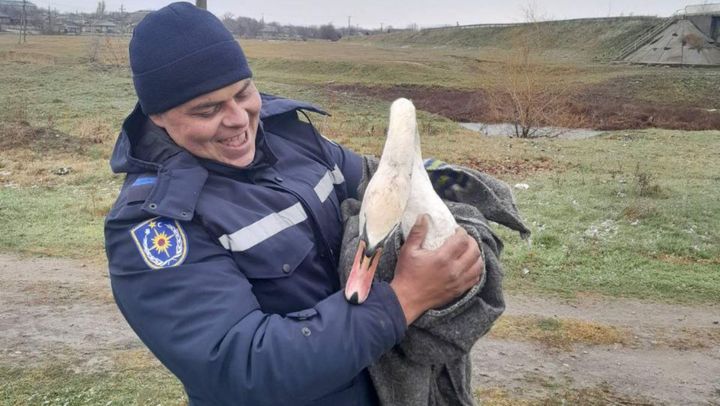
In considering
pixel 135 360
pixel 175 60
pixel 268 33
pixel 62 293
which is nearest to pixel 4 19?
pixel 268 33

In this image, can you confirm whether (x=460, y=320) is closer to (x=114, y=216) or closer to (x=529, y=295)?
(x=114, y=216)

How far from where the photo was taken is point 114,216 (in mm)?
1922

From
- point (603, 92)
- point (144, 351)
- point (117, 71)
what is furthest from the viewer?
point (603, 92)

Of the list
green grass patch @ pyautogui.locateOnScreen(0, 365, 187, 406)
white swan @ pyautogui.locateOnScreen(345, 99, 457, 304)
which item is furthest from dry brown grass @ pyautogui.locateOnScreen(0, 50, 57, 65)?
white swan @ pyautogui.locateOnScreen(345, 99, 457, 304)

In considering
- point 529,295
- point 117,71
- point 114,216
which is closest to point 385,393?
point 114,216

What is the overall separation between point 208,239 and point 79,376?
429 centimetres

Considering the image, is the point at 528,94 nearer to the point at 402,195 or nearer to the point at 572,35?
the point at 402,195

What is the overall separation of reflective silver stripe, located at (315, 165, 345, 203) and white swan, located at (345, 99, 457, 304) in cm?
26

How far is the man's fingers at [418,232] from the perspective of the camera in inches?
80.8

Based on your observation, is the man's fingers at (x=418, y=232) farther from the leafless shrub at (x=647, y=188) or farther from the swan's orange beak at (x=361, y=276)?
the leafless shrub at (x=647, y=188)

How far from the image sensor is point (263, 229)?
6.67ft

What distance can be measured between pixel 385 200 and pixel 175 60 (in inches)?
30.1

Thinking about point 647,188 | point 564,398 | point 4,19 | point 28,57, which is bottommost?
point 564,398

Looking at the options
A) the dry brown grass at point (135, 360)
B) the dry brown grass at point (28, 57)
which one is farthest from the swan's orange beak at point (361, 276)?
the dry brown grass at point (28, 57)
